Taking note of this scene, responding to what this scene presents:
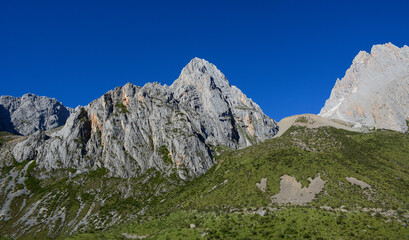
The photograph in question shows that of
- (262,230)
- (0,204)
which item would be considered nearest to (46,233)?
(0,204)

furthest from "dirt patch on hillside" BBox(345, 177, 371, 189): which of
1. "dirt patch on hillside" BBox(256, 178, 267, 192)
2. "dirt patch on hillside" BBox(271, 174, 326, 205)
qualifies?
"dirt patch on hillside" BBox(256, 178, 267, 192)

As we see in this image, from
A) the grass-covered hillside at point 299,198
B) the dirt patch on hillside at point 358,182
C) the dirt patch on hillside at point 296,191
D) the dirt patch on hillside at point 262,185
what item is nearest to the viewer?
the grass-covered hillside at point 299,198

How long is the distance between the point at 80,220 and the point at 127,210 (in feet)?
112

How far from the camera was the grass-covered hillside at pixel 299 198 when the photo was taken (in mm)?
54062

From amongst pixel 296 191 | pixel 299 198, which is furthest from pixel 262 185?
pixel 299 198

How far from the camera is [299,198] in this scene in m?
112

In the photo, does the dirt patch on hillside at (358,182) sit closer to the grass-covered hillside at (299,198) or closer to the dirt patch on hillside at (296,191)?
the grass-covered hillside at (299,198)

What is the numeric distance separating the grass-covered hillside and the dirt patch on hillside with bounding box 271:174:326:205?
13cm

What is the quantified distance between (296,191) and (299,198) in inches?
265

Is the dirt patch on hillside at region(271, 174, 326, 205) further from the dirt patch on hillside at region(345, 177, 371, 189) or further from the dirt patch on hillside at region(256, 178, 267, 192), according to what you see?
the dirt patch on hillside at region(345, 177, 371, 189)

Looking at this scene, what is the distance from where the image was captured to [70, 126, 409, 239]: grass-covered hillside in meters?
54.1

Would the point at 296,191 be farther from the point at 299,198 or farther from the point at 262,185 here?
the point at 262,185

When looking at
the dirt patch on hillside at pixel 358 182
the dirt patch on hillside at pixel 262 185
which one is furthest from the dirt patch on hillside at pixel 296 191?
the dirt patch on hillside at pixel 358 182

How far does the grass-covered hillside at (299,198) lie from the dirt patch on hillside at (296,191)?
126 millimetres
